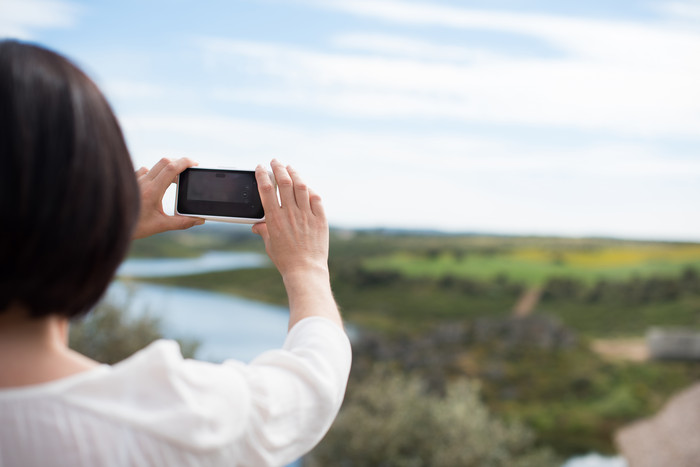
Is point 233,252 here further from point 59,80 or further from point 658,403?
point 59,80

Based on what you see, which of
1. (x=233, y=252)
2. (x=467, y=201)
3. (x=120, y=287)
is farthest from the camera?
(x=467, y=201)

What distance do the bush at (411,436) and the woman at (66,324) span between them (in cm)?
539

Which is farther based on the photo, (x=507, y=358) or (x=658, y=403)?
(x=507, y=358)

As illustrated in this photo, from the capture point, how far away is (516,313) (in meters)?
10.2

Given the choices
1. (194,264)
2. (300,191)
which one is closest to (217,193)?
(300,191)

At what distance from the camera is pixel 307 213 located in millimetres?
854

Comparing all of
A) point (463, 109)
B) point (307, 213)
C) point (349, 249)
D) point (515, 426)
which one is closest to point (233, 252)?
point (349, 249)


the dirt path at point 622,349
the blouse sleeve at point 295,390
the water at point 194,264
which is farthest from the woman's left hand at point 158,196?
the dirt path at point 622,349

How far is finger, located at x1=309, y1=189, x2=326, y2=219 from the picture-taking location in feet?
2.81

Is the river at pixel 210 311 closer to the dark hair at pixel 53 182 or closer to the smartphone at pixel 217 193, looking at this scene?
the smartphone at pixel 217 193

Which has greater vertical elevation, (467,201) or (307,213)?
(307,213)

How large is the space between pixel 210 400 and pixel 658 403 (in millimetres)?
9564

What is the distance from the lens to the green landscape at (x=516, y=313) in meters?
8.77

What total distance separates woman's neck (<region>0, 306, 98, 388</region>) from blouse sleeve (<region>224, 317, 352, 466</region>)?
0.52ft
